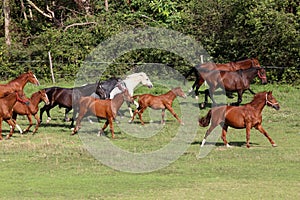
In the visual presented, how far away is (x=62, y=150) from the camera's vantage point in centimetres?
1777

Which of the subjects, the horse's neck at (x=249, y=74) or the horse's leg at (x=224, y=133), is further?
the horse's neck at (x=249, y=74)

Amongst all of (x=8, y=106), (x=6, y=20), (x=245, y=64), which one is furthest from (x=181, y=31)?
(x=8, y=106)

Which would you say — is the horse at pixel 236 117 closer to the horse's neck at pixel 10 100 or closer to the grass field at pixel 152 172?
the grass field at pixel 152 172

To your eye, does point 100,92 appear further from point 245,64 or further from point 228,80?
point 245,64

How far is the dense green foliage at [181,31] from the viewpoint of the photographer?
3188 cm

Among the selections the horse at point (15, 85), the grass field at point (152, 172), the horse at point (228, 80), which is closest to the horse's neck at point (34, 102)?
the grass field at point (152, 172)

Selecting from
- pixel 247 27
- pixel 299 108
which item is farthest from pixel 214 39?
pixel 299 108

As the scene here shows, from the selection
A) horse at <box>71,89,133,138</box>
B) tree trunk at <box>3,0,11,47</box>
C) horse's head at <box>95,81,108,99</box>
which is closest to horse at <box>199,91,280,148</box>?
horse at <box>71,89,133,138</box>

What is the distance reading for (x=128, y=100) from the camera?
20422 millimetres

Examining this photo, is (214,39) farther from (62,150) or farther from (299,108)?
(62,150)

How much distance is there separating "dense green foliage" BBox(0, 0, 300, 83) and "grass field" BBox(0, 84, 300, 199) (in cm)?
1125

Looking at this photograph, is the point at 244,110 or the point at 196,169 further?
the point at 244,110

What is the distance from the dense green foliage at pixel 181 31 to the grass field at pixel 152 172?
1125cm

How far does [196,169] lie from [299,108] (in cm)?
1135
